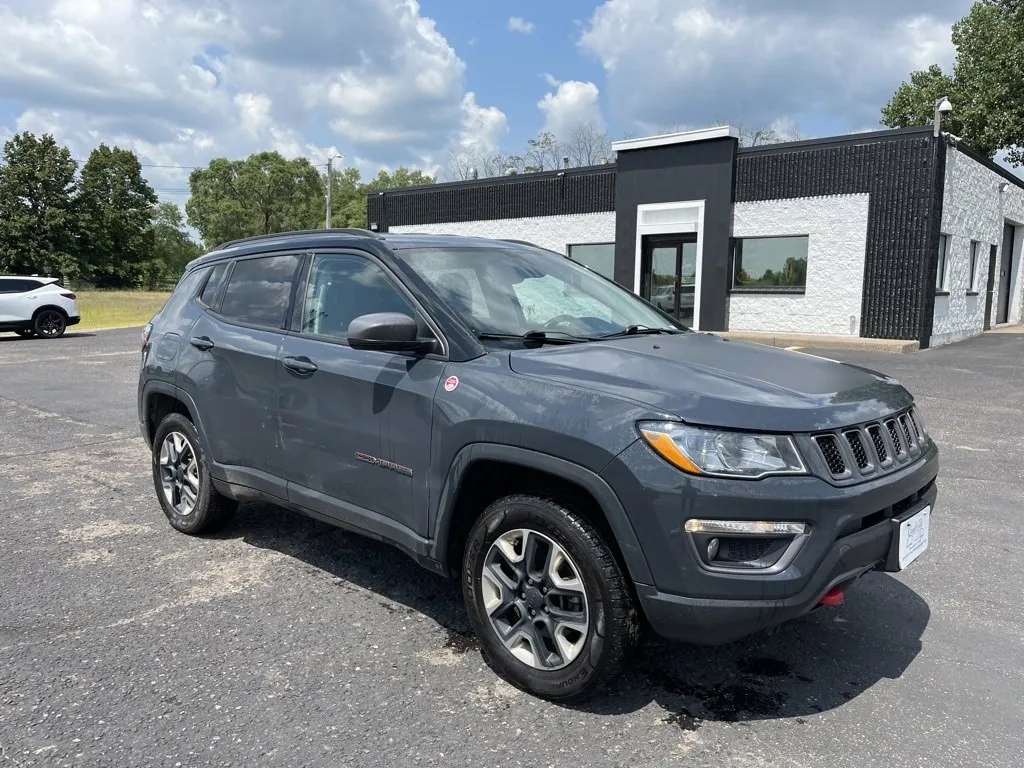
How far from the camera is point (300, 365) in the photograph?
3.77 m

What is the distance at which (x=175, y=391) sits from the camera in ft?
15.3

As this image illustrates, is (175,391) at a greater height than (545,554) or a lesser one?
greater

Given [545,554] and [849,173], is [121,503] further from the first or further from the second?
[849,173]

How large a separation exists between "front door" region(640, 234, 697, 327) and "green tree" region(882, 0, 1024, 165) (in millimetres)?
12357

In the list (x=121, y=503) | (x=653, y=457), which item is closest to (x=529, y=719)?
(x=653, y=457)

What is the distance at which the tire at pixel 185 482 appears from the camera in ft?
15.0

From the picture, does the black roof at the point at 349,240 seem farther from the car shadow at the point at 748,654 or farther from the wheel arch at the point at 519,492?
the car shadow at the point at 748,654

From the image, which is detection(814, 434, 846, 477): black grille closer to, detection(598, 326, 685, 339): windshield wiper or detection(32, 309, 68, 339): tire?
detection(598, 326, 685, 339): windshield wiper

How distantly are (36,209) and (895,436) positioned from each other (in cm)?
6507

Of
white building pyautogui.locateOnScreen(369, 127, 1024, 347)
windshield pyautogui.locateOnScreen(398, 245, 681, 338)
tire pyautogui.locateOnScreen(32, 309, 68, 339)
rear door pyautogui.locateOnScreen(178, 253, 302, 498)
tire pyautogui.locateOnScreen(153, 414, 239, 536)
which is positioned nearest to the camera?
windshield pyautogui.locateOnScreen(398, 245, 681, 338)

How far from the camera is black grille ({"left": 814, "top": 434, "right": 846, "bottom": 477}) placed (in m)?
2.58

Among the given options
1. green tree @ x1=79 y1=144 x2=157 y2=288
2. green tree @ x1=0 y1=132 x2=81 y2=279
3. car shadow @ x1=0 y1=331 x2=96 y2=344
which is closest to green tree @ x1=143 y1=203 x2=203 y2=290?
green tree @ x1=79 y1=144 x2=157 y2=288

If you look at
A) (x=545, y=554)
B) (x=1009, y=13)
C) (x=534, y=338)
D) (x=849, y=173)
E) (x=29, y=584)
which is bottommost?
(x=29, y=584)

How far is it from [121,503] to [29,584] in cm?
147
